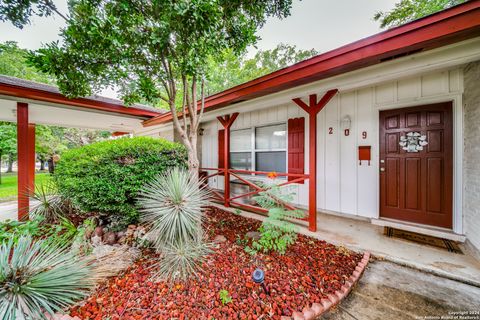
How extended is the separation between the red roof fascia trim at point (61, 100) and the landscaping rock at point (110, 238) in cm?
346

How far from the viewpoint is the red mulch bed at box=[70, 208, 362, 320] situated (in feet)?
5.40

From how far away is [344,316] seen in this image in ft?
5.37

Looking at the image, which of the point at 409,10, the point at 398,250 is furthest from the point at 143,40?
the point at 409,10

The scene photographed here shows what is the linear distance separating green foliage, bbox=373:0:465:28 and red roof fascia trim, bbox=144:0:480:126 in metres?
7.21

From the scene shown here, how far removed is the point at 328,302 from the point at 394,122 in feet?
10.4

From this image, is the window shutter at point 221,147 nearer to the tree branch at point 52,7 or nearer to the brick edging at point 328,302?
the tree branch at point 52,7

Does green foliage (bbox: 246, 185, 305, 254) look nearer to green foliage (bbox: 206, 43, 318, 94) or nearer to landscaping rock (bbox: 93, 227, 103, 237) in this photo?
landscaping rock (bbox: 93, 227, 103, 237)

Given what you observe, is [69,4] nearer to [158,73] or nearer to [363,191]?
[158,73]

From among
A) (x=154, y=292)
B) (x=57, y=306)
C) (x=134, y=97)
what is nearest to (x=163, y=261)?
(x=154, y=292)

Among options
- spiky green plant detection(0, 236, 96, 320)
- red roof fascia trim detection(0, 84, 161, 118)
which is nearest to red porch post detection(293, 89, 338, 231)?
spiky green plant detection(0, 236, 96, 320)

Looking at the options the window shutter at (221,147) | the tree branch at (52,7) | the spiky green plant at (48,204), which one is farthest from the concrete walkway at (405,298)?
the spiky green plant at (48,204)

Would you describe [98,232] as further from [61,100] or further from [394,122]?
[394,122]

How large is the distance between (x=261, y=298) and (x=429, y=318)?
4.68 feet

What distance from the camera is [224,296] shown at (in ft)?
5.80
